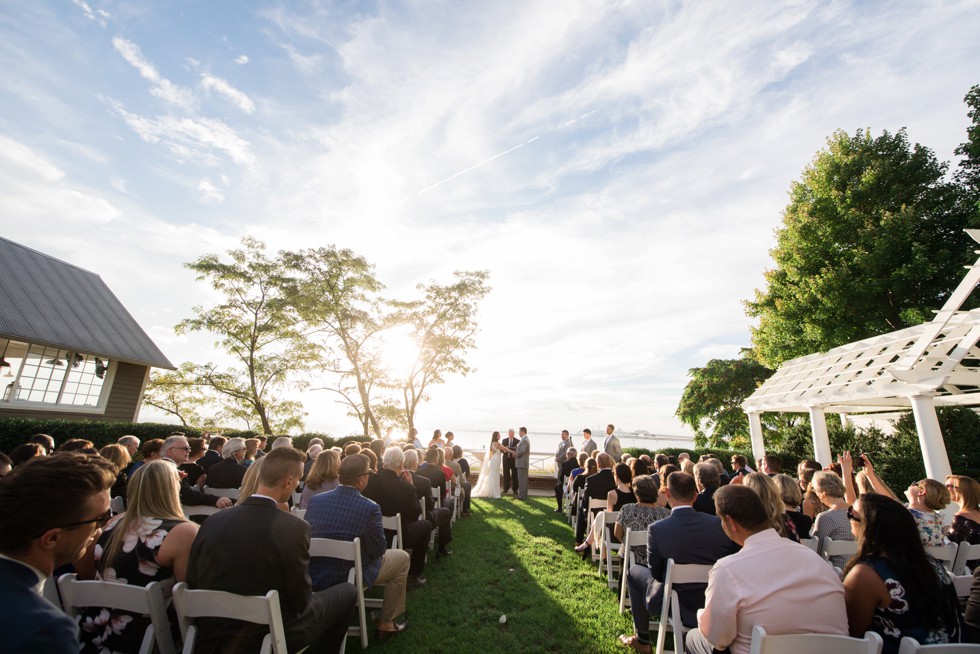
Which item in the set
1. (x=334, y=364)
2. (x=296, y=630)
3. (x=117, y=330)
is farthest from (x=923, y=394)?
(x=117, y=330)

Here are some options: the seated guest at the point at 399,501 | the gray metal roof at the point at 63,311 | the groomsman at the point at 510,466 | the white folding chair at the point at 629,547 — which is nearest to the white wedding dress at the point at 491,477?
the groomsman at the point at 510,466

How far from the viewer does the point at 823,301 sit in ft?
55.9

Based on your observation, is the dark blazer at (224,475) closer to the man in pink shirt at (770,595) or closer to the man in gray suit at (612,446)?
the man in pink shirt at (770,595)

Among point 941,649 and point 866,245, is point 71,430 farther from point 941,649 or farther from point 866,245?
point 866,245

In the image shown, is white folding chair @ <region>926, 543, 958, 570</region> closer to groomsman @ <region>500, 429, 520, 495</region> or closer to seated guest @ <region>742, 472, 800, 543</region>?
seated guest @ <region>742, 472, 800, 543</region>

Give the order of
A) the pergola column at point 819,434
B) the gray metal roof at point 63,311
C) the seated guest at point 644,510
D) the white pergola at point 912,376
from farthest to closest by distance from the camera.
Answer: the gray metal roof at point 63,311 → the pergola column at point 819,434 → the white pergola at point 912,376 → the seated guest at point 644,510

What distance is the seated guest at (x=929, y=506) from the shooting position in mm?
4051

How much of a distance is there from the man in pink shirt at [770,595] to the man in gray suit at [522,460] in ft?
35.1

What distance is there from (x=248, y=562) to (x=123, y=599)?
64cm

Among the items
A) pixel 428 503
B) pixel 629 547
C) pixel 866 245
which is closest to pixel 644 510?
pixel 629 547

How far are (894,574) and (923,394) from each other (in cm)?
900

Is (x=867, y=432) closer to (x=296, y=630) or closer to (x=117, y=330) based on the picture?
(x=296, y=630)

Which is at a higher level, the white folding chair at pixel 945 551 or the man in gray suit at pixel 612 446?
the man in gray suit at pixel 612 446

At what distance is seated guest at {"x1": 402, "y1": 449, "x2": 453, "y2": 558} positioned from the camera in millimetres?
6398
